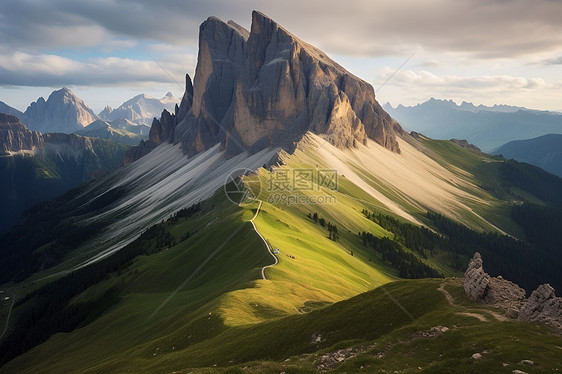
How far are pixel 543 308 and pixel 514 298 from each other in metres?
7.18

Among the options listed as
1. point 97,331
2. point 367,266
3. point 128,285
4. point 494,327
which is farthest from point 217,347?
point 367,266

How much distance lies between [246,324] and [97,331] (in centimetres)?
A: 5940

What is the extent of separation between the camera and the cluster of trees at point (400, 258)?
506 ft

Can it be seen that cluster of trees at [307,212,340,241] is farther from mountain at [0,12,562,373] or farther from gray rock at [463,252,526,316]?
gray rock at [463,252,526,316]

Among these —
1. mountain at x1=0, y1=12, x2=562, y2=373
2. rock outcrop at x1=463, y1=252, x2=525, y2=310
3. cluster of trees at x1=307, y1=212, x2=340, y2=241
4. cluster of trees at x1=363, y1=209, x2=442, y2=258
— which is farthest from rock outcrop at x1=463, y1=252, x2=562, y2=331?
cluster of trees at x1=363, y1=209, x2=442, y2=258

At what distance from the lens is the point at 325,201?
176250mm

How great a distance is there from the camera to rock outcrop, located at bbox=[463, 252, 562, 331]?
37625mm

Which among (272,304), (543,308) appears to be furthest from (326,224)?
(543,308)

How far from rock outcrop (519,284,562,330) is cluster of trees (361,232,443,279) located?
113m

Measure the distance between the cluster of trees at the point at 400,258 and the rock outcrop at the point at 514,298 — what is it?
104364 millimetres

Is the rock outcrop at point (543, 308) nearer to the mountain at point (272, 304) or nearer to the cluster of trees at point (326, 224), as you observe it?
the mountain at point (272, 304)

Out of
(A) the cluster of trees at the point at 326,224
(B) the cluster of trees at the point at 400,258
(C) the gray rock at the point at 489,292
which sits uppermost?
(C) the gray rock at the point at 489,292

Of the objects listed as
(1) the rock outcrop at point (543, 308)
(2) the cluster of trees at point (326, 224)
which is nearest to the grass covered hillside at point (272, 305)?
(2) the cluster of trees at point (326, 224)

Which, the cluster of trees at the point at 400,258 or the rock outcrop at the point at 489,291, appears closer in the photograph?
the rock outcrop at the point at 489,291
